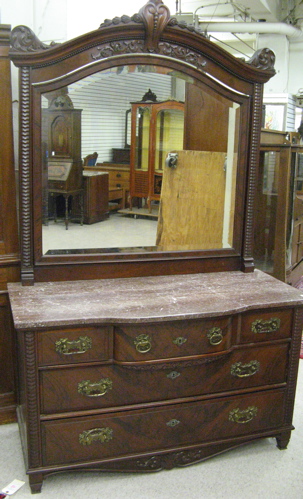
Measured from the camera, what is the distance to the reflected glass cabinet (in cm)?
217

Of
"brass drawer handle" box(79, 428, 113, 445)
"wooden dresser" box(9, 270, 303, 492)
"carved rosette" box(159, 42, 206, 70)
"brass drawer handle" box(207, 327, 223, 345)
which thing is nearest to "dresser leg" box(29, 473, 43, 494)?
"wooden dresser" box(9, 270, 303, 492)

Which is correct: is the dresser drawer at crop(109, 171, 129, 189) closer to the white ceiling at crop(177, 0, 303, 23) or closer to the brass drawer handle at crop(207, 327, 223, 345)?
the brass drawer handle at crop(207, 327, 223, 345)

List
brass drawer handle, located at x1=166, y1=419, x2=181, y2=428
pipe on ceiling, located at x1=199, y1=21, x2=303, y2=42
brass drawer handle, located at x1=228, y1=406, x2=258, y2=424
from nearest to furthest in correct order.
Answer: brass drawer handle, located at x1=166, y1=419, x2=181, y2=428 → brass drawer handle, located at x1=228, y1=406, x2=258, y2=424 → pipe on ceiling, located at x1=199, y1=21, x2=303, y2=42

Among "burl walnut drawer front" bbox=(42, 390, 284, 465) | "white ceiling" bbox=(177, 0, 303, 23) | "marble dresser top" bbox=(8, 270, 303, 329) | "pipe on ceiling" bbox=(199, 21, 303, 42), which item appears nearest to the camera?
"marble dresser top" bbox=(8, 270, 303, 329)

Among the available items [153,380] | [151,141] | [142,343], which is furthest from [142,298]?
[151,141]

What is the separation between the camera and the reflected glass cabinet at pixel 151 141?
7.12ft

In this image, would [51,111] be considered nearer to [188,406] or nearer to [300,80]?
[188,406]

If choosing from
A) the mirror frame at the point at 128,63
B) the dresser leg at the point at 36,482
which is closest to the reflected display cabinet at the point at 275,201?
the mirror frame at the point at 128,63

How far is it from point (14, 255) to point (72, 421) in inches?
30.6

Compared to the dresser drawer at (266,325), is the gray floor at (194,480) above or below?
below

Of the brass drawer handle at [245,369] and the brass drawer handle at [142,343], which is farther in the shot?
the brass drawer handle at [245,369]

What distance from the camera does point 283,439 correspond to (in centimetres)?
226

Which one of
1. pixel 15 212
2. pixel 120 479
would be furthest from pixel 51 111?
pixel 120 479

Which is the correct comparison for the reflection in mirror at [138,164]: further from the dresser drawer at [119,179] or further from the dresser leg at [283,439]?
the dresser leg at [283,439]
